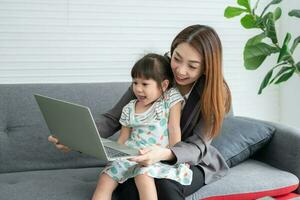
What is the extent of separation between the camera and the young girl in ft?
5.81

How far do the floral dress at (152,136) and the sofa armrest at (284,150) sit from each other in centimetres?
61

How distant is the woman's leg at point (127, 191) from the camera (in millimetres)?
1759

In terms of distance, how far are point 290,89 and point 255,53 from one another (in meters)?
0.89

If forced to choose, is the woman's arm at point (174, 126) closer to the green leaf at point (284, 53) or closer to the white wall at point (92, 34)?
the green leaf at point (284, 53)

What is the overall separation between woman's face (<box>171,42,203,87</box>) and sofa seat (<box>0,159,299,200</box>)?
0.47 metres

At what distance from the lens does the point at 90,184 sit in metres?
1.94

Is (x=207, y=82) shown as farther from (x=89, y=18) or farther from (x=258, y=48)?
(x=89, y=18)

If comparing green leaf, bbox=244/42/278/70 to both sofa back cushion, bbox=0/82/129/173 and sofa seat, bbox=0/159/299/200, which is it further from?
sofa back cushion, bbox=0/82/129/173

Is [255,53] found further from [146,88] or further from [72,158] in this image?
[72,158]

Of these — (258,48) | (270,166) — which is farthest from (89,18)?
(270,166)

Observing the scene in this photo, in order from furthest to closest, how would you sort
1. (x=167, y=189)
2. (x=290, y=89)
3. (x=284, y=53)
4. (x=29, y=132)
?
(x=290, y=89) < (x=284, y=53) < (x=29, y=132) < (x=167, y=189)

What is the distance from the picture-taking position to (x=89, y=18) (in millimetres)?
2686

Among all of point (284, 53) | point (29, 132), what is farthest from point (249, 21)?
point (29, 132)

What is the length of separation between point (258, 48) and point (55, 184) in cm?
133
